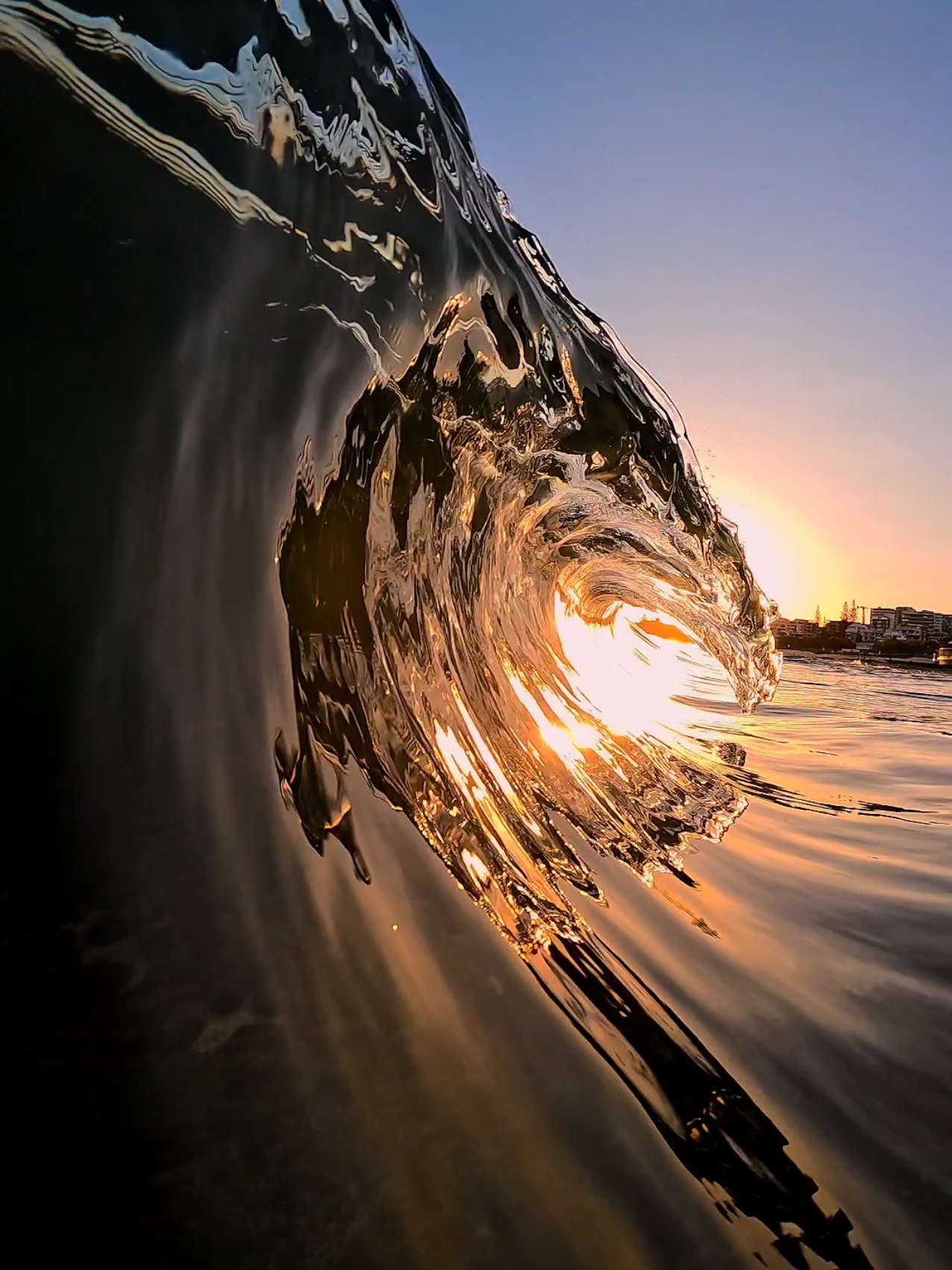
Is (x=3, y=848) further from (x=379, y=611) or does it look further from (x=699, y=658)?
(x=699, y=658)

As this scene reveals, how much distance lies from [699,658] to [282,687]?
23.9ft

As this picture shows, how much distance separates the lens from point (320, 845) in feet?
2.70

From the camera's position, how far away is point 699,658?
784 centimetres

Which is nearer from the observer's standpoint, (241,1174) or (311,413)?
(241,1174)

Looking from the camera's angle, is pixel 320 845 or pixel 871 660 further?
pixel 871 660

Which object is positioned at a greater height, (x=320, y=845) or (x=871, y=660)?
(x=320, y=845)

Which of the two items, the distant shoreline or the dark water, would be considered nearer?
the dark water

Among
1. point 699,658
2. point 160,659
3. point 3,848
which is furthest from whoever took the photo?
point 699,658

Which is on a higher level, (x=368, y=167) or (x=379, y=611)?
(x=368, y=167)

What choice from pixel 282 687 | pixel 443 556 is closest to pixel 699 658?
pixel 443 556

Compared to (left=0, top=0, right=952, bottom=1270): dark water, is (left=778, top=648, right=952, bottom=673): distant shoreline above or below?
below

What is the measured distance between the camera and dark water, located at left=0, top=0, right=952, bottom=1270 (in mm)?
500

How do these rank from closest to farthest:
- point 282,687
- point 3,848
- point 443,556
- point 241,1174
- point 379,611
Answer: point 241,1174 < point 3,848 < point 282,687 < point 379,611 < point 443,556

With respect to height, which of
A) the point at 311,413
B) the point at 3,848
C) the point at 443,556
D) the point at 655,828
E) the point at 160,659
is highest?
the point at 311,413
